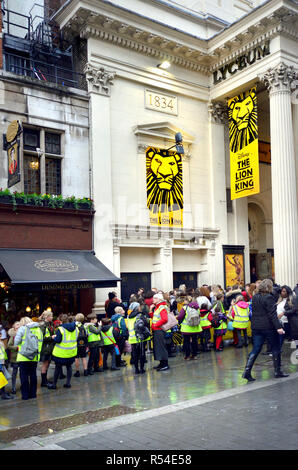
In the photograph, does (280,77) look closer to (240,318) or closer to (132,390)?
(240,318)

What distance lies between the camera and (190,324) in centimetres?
1194

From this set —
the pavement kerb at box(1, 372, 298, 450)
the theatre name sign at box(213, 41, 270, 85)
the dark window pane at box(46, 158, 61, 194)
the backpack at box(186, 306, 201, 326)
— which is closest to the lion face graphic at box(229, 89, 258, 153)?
the theatre name sign at box(213, 41, 270, 85)

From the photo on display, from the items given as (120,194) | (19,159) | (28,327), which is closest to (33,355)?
(28,327)

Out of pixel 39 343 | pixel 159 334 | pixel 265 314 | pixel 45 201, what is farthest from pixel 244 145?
pixel 39 343

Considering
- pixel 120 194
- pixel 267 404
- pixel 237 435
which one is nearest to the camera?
pixel 237 435

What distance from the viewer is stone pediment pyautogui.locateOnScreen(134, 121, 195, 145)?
19.4 meters

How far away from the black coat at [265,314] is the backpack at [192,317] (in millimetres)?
2799

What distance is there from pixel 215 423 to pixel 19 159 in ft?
35.1

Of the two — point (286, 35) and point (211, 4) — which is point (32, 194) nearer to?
point (286, 35)

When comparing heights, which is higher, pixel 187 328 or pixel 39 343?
pixel 39 343

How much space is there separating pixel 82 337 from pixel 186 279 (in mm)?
10523

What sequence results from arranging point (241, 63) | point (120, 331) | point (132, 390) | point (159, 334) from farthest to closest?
point (241, 63)
point (120, 331)
point (159, 334)
point (132, 390)

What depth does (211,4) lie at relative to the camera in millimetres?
22922

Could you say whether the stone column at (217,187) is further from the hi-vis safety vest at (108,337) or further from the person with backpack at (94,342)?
the person with backpack at (94,342)
